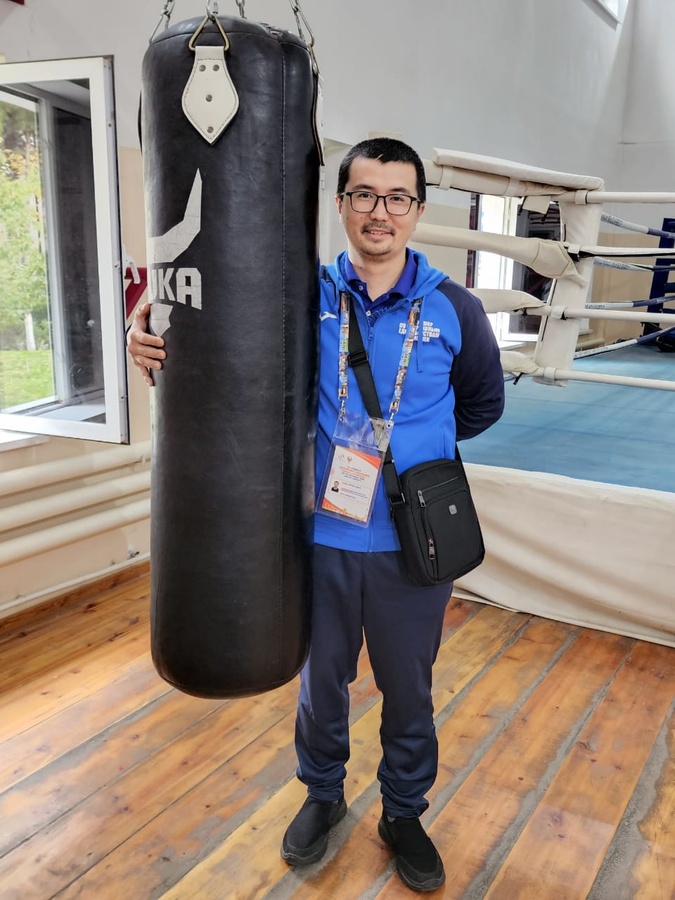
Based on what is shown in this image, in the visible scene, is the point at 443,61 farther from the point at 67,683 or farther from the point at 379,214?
the point at 67,683

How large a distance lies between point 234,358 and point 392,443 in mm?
370

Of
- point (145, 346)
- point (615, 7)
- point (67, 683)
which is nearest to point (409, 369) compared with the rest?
point (145, 346)

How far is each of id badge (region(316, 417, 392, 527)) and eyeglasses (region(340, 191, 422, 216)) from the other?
0.37 meters

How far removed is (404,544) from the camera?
1393 millimetres

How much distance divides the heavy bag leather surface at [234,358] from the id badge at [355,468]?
0.08m

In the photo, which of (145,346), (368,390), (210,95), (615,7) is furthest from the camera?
(615,7)

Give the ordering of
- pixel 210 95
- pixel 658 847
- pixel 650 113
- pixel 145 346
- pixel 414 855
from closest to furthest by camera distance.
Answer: pixel 210 95 → pixel 145 346 → pixel 414 855 → pixel 658 847 → pixel 650 113

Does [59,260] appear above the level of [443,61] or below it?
below

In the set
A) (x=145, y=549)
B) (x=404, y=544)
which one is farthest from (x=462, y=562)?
(x=145, y=549)

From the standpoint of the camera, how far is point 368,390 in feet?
4.52

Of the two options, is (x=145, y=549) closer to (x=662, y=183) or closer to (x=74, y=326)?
(x=74, y=326)

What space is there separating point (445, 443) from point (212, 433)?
488 millimetres

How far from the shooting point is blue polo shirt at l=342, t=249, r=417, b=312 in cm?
139

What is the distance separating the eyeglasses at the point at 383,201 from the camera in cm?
129
